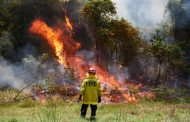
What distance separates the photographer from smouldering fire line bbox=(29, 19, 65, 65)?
A: 1177 inches

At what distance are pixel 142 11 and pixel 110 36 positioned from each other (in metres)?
6.68

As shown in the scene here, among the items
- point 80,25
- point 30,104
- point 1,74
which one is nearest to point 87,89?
point 30,104

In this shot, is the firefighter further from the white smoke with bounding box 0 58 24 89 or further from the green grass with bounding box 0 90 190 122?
the white smoke with bounding box 0 58 24 89

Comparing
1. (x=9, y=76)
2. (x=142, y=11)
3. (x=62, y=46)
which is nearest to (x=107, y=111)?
(x=9, y=76)

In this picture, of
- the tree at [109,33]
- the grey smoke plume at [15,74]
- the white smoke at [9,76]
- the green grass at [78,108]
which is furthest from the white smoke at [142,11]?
the green grass at [78,108]

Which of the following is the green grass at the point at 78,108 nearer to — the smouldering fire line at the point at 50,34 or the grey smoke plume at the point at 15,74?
the grey smoke plume at the point at 15,74

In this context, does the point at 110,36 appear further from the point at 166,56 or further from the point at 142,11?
the point at 142,11

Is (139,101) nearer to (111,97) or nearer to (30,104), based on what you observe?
(111,97)

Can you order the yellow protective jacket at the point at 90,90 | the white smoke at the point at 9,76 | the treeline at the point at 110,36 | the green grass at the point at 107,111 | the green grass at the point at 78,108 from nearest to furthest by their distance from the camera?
the green grass at the point at 107,111
the yellow protective jacket at the point at 90,90
the green grass at the point at 78,108
the white smoke at the point at 9,76
the treeline at the point at 110,36

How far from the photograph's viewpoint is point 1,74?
27984mm

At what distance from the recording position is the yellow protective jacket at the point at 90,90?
15984 millimetres

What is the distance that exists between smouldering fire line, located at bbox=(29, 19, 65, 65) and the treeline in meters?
0.49

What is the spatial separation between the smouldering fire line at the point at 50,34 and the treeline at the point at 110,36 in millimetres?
487

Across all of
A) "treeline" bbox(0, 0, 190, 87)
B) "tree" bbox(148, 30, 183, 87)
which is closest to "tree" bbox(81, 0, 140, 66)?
"treeline" bbox(0, 0, 190, 87)
